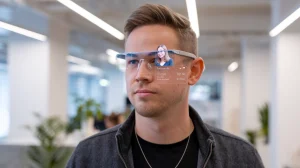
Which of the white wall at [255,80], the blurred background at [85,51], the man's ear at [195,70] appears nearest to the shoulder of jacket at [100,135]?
the man's ear at [195,70]

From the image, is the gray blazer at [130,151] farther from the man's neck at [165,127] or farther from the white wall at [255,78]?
the white wall at [255,78]

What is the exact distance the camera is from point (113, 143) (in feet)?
4.30

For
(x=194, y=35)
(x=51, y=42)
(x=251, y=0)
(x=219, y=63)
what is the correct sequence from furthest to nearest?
(x=219, y=63) < (x=51, y=42) < (x=251, y=0) < (x=194, y=35)

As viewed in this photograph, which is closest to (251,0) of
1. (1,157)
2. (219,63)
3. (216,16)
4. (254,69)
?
(216,16)

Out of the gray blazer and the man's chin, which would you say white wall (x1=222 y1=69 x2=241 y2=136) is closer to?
the gray blazer

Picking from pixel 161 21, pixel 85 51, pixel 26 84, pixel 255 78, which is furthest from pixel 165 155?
pixel 85 51

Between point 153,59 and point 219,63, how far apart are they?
16.0 metres

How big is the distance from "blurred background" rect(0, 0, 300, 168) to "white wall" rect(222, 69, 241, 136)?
14.2ft

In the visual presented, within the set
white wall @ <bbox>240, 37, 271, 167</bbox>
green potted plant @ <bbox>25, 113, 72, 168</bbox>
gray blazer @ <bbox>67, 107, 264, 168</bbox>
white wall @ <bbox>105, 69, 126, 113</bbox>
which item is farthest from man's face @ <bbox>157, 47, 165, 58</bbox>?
white wall @ <bbox>105, 69, 126, 113</bbox>

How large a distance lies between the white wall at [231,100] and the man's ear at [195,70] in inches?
580

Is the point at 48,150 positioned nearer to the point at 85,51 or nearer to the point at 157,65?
the point at 157,65

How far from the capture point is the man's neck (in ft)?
4.09

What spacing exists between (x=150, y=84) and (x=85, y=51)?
11718 mm

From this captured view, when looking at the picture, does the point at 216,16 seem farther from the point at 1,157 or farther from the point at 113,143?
the point at 113,143
